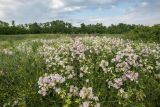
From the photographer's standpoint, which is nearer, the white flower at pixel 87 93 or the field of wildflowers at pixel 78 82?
the white flower at pixel 87 93

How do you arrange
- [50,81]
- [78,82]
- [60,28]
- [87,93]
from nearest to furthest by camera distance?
[87,93] < [50,81] < [78,82] < [60,28]

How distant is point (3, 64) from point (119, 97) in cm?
384

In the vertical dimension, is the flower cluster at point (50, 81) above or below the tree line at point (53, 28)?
above

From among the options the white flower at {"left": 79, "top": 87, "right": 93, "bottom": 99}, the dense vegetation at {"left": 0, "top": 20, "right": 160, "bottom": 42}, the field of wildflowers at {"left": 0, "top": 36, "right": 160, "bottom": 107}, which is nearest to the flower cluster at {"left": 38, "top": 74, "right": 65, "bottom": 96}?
the field of wildflowers at {"left": 0, "top": 36, "right": 160, "bottom": 107}

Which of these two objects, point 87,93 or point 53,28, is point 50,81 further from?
point 53,28

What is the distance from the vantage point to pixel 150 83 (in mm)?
7562

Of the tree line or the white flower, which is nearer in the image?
the white flower

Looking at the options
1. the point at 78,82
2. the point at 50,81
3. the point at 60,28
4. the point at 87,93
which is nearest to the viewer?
the point at 87,93

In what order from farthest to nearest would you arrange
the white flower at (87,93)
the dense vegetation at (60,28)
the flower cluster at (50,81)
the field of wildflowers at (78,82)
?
1. the dense vegetation at (60,28)
2. the field of wildflowers at (78,82)
3. the flower cluster at (50,81)
4. the white flower at (87,93)

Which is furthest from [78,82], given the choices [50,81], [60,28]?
[60,28]

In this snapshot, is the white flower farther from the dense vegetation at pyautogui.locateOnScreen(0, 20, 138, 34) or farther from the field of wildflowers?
the dense vegetation at pyautogui.locateOnScreen(0, 20, 138, 34)

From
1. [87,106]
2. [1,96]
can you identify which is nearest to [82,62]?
[1,96]

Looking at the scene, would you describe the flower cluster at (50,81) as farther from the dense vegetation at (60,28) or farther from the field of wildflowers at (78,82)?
the dense vegetation at (60,28)

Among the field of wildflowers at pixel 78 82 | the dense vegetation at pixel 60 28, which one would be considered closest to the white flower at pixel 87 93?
the field of wildflowers at pixel 78 82
